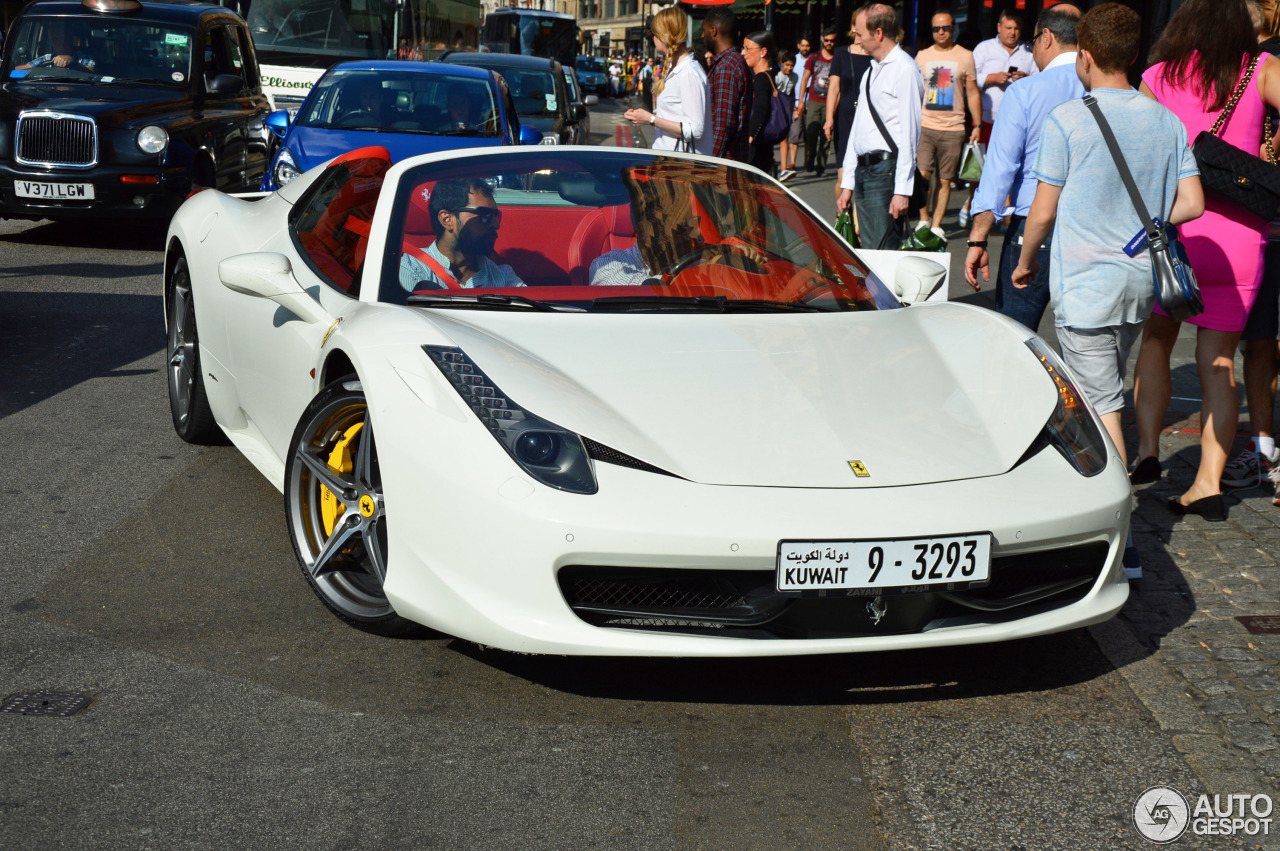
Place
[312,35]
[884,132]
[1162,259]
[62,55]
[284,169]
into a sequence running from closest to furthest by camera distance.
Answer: [1162,259], [884,132], [284,169], [62,55], [312,35]

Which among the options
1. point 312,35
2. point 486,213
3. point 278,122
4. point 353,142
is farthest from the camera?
point 312,35

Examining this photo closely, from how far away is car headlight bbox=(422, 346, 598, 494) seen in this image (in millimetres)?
3113

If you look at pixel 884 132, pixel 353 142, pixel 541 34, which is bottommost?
pixel 541 34

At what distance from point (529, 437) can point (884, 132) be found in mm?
5225

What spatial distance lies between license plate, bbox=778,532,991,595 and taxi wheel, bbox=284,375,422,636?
1065 mm

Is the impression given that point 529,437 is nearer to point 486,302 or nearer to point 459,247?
point 486,302

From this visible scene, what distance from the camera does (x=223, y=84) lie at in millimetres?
12039

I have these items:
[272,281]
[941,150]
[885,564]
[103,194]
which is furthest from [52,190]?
[885,564]

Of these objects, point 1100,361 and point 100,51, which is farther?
point 100,51

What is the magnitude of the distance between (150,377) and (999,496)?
190 inches

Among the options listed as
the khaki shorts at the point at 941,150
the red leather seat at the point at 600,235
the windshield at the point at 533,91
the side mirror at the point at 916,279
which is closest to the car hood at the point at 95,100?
the windshield at the point at 533,91

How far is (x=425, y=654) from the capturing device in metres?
3.64

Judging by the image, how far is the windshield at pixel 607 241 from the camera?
4082 mm

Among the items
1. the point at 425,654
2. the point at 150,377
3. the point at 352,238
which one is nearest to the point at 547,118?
the point at 150,377
